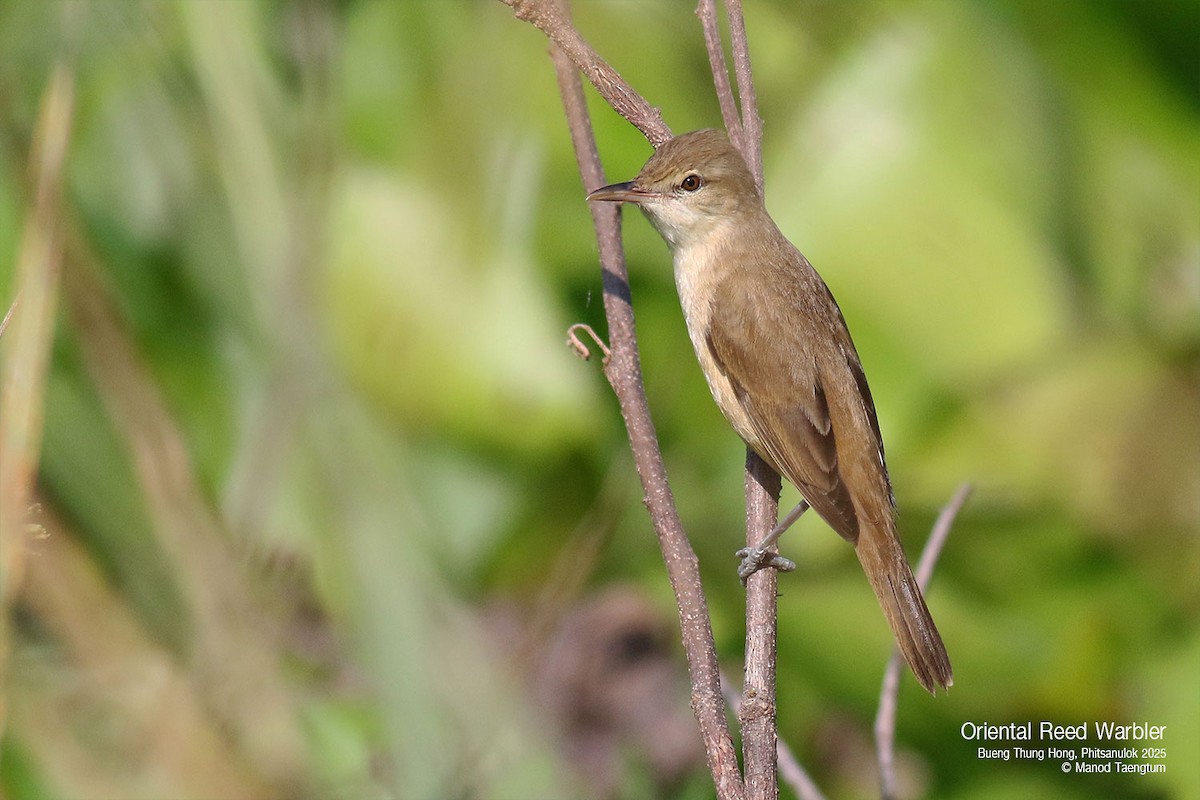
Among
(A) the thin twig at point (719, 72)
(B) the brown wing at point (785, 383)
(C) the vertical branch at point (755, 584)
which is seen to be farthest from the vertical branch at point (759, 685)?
(A) the thin twig at point (719, 72)

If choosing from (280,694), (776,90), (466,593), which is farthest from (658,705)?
(280,694)

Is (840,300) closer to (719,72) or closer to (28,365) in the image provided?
(719,72)

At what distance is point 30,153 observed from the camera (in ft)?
7.34

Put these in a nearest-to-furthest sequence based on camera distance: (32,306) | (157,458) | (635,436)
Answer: (157,458)
(32,306)
(635,436)

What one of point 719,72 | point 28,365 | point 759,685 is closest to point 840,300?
point 719,72

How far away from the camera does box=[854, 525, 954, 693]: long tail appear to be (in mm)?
2676

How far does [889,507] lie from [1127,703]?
139 centimetres

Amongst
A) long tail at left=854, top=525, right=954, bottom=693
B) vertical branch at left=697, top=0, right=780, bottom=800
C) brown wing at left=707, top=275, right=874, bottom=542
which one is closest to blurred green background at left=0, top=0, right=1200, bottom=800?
brown wing at left=707, top=275, right=874, bottom=542

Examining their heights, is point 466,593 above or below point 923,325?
below

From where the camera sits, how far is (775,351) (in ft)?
9.93

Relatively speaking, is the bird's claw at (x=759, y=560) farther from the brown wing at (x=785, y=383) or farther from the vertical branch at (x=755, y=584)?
the brown wing at (x=785, y=383)

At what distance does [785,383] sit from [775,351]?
88 millimetres

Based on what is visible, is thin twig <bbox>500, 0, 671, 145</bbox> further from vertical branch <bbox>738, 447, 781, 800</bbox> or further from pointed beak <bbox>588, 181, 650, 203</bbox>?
vertical branch <bbox>738, 447, 781, 800</bbox>

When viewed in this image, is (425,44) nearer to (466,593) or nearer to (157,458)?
(466,593)
